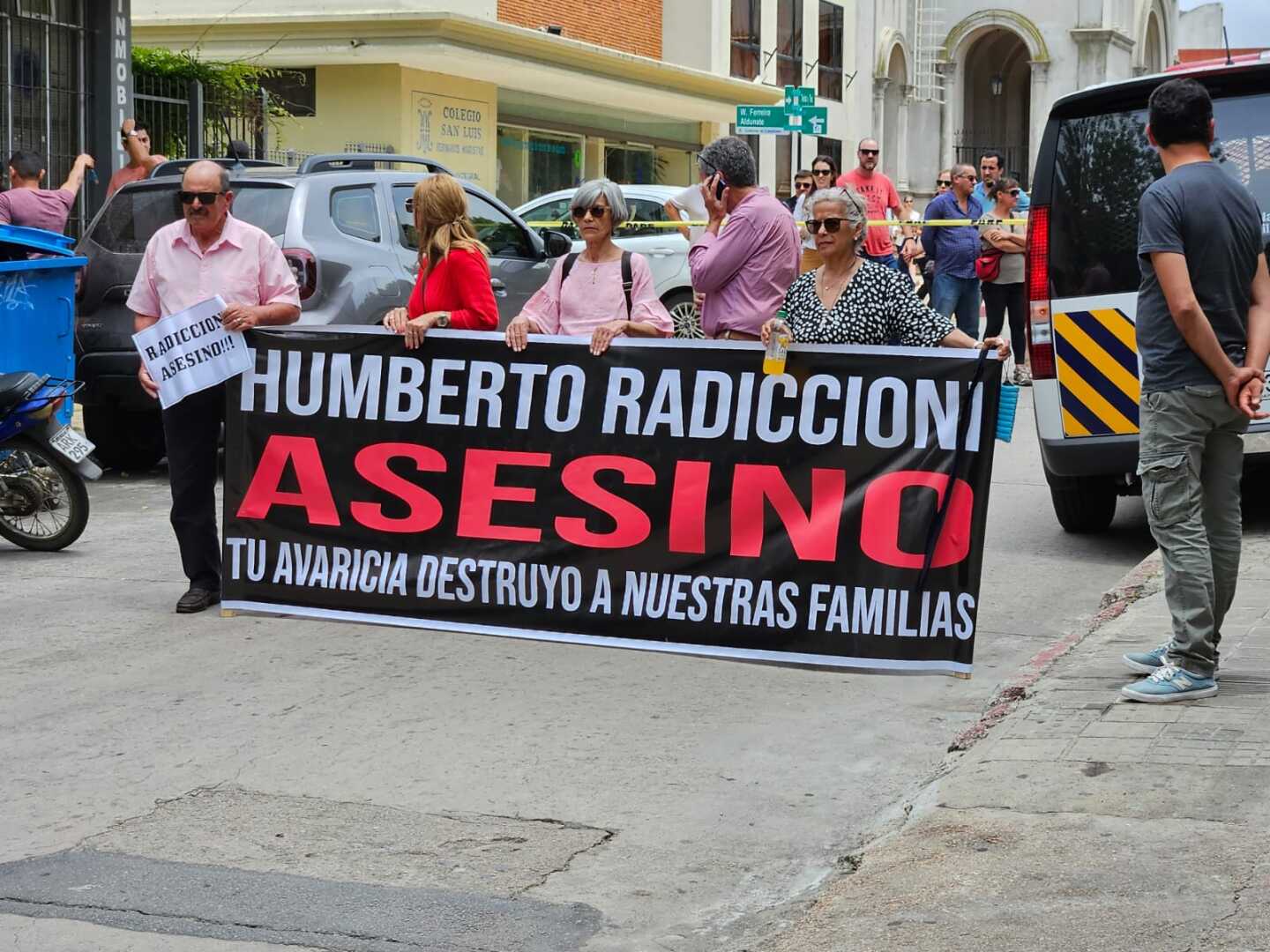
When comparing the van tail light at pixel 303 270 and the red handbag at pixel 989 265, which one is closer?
the van tail light at pixel 303 270

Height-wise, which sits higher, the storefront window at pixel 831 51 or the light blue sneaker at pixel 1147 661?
the storefront window at pixel 831 51

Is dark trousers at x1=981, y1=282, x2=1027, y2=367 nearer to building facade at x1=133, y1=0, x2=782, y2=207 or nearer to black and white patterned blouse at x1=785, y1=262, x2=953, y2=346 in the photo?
building facade at x1=133, y1=0, x2=782, y2=207

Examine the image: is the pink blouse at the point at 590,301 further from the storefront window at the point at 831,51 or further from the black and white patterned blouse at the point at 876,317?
the storefront window at the point at 831,51

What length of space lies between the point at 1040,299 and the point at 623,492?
3.11m

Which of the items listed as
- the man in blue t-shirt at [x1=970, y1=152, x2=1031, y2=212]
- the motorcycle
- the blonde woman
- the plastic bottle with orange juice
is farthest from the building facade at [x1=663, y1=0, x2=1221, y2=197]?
the plastic bottle with orange juice

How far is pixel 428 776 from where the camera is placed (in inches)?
221

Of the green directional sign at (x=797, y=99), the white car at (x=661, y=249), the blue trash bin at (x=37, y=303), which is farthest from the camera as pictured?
the green directional sign at (x=797, y=99)

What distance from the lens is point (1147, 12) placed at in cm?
5644

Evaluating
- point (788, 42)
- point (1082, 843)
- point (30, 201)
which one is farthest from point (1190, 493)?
point (788, 42)

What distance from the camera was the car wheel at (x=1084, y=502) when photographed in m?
9.91

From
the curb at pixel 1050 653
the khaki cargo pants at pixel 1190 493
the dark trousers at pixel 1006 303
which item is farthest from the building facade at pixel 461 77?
the khaki cargo pants at pixel 1190 493

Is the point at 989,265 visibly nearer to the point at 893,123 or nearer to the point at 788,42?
the point at 788,42

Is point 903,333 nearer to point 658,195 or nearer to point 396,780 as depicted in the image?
point 396,780

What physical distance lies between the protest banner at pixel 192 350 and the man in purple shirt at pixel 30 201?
6266mm
